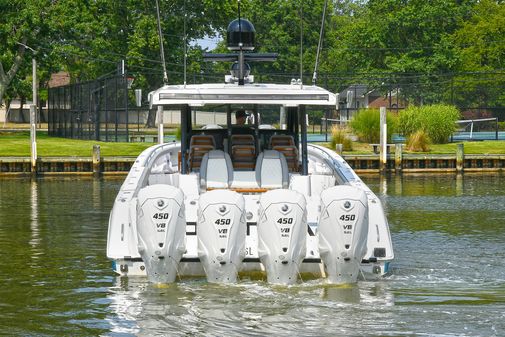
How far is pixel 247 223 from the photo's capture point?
14.2 meters

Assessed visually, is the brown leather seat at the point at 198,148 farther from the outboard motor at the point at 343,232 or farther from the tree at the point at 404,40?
the tree at the point at 404,40

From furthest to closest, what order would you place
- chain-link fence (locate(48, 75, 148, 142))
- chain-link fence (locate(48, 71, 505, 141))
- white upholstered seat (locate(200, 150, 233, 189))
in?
chain-link fence (locate(48, 71, 505, 141))
chain-link fence (locate(48, 75, 148, 142))
white upholstered seat (locate(200, 150, 233, 189))

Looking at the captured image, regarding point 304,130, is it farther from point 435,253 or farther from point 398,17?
point 398,17

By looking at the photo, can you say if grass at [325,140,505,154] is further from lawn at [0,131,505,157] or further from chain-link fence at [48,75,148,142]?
chain-link fence at [48,75,148,142]

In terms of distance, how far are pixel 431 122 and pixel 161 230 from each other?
110ft

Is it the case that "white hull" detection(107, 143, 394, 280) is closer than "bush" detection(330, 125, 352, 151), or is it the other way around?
"white hull" detection(107, 143, 394, 280)

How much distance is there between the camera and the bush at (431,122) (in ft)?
148

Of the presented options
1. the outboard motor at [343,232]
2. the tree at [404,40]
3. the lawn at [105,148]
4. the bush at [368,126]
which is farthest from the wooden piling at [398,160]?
the tree at [404,40]

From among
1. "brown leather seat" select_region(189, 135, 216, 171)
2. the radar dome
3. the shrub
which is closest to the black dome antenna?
the radar dome

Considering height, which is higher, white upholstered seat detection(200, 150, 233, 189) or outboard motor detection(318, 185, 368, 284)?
white upholstered seat detection(200, 150, 233, 189)

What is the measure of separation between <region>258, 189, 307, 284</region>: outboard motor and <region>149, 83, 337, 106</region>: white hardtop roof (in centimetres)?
221

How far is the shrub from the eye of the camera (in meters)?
42.2

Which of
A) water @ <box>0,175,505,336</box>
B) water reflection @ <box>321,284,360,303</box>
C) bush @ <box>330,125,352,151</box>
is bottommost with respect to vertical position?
water @ <box>0,175,505,336</box>

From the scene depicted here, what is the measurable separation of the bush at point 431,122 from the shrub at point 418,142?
7.77 ft
